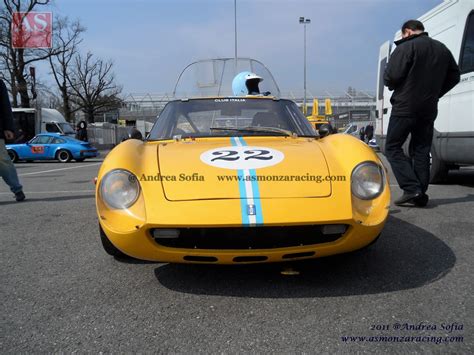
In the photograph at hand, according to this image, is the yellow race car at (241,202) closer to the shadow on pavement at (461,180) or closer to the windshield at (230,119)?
the windshield at (230,119)

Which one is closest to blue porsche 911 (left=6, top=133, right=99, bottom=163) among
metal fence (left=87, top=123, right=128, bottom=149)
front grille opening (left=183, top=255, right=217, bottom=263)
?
front grille opening (left=183, top=255, right=217, bottom=263)

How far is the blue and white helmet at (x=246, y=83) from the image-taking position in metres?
4.69

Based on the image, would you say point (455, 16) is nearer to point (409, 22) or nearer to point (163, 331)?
point (409, 22)

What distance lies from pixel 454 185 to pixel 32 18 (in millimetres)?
30801

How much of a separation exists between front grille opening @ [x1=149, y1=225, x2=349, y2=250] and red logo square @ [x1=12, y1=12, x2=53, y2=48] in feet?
101

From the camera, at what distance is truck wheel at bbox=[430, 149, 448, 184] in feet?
18.7

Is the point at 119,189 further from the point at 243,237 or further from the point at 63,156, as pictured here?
the point at 63,156

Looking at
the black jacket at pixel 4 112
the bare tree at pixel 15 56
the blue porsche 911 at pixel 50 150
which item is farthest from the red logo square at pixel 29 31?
the black jacket at pixel 4 112

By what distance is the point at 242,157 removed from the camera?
252 cm

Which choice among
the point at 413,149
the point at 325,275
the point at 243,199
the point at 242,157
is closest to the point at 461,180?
the point at 413,149

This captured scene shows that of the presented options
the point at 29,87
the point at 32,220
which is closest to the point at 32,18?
the point at 29,87

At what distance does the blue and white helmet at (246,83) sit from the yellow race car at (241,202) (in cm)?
213

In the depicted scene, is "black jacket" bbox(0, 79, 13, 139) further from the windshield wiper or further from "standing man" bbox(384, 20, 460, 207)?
"standing man" bbox(384, 20, 460, 207)

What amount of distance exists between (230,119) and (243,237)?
1673 millimetres
